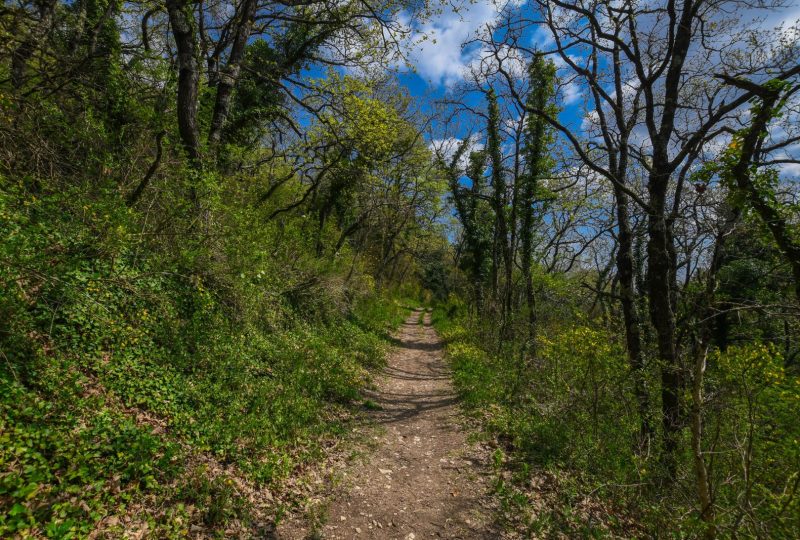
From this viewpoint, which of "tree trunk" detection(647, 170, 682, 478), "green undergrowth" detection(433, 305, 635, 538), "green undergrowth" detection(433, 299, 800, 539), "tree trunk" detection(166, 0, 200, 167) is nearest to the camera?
"green undergrowth" detection(433, 299, 800, 539)

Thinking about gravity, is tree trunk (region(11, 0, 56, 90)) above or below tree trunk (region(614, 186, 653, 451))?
above

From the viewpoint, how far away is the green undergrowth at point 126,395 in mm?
3070

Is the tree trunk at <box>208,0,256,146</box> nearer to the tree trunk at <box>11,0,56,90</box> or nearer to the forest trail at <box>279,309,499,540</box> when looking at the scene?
the tree trunk at <box>11,0,56,90</box>

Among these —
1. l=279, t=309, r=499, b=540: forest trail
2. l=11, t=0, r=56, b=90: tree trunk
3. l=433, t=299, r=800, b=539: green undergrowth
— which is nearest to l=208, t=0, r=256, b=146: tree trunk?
l=11, t=0, r=56, b=90: tree trunk

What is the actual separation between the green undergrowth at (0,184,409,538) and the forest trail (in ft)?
2.66

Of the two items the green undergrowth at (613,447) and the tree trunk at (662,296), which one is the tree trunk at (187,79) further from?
the tree trunk at (662,296)

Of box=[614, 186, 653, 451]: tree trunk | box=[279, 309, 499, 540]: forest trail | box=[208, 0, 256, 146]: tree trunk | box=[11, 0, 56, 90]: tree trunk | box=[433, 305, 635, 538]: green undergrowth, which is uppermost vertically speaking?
box=[208, 0, 256, 146]: tree trunk

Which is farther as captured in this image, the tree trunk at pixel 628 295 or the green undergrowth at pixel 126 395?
the tree trunk at pixel 628 295

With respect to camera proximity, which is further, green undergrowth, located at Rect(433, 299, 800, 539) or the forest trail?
the forest trail

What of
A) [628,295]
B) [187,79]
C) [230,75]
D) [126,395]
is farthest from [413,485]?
[230,75]

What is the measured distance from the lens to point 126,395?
4191mm

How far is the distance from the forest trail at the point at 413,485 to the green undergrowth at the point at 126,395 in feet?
2.66

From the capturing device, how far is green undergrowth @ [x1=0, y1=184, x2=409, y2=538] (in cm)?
307

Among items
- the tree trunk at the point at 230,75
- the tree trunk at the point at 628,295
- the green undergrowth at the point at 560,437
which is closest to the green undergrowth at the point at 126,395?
the green undergrowth at the point at 560,437
